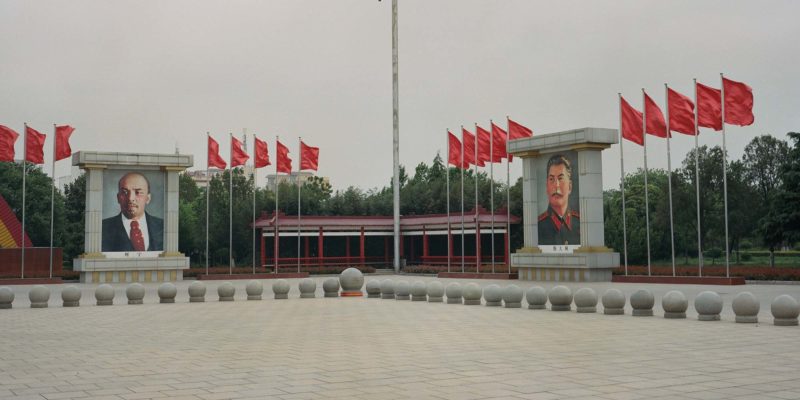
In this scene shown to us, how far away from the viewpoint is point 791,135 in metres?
40.6

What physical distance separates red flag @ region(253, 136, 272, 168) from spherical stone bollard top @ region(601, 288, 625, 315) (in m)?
28.6

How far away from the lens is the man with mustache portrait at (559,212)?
1404 inches

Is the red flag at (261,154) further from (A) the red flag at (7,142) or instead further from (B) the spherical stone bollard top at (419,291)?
(B) the spherical stone bollard top at (419,291)

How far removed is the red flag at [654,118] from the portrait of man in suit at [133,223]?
78.5 ft

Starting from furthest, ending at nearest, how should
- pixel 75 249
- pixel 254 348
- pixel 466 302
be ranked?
pixel 75 249
pixel 466 302
pixel 254 348

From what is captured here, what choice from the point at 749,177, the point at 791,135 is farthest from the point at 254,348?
the point at 749,177

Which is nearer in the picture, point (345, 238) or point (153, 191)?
point (153, 191)

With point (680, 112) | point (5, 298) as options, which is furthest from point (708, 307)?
point (5, 298)

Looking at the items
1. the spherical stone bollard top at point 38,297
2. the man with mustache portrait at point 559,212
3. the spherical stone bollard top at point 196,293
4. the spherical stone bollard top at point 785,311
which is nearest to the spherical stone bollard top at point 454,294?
the spherical stone bollard top at point 196,293

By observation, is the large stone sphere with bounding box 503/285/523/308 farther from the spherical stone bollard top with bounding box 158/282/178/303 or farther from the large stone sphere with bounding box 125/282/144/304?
the large stone sphere with bounding box 125/282/144/304

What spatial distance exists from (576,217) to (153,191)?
2097 centimetres

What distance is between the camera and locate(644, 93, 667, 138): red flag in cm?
3284

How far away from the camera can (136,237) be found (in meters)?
40.6

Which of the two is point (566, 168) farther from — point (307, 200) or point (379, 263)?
point (307, 200)
